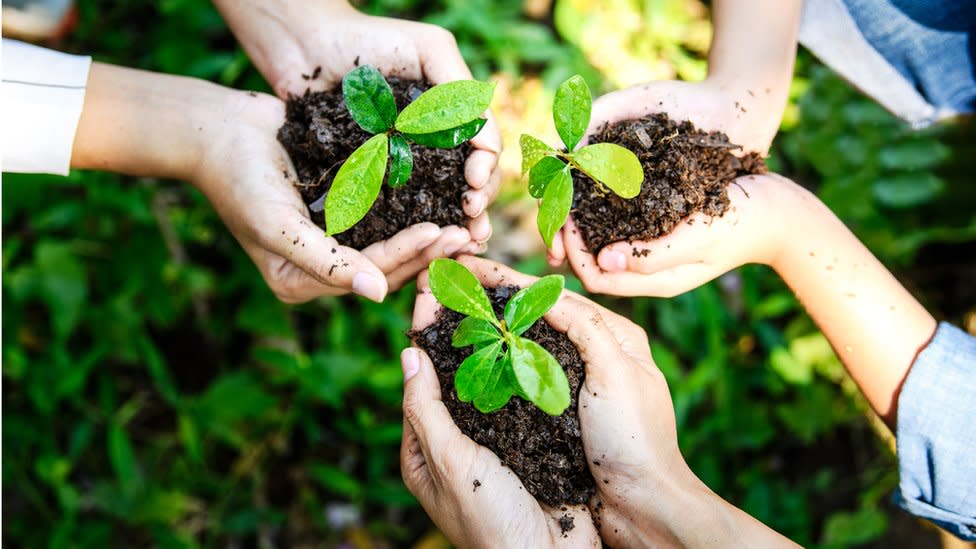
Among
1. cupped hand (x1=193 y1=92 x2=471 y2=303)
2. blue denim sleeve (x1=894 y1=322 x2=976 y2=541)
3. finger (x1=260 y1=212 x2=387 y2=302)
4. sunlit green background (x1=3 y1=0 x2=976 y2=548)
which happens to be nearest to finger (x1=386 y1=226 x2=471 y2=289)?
cupped hand (x1=193 y1=92 x2=471 y2=303)

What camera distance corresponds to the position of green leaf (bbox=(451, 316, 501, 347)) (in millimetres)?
1407

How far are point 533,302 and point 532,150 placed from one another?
338mm

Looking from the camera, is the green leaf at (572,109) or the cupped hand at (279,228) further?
the cupped hand at (279,228)

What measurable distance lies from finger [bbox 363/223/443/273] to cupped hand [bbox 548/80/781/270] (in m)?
0.33

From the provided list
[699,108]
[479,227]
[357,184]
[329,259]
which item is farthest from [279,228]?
[699,108]

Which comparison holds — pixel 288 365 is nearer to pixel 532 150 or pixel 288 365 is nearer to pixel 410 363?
pixel 410 363

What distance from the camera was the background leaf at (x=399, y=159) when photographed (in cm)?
147

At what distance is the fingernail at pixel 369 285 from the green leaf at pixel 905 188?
1894 millimetres

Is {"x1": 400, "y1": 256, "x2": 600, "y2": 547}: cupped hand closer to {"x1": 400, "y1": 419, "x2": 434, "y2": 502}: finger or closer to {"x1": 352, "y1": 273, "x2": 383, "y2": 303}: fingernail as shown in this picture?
{"x1": 400, "y1": 419, "x2": 434, "y2": 502}: finger

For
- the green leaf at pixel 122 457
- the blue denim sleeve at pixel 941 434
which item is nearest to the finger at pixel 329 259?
the green leaf at pixel 122 457

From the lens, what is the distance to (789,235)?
1881 mm

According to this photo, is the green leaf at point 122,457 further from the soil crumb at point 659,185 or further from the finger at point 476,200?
the soil crumb at point 659,185

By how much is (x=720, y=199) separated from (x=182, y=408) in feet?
6.03

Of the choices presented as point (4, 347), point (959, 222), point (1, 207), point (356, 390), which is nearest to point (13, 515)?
point (4, 347)
